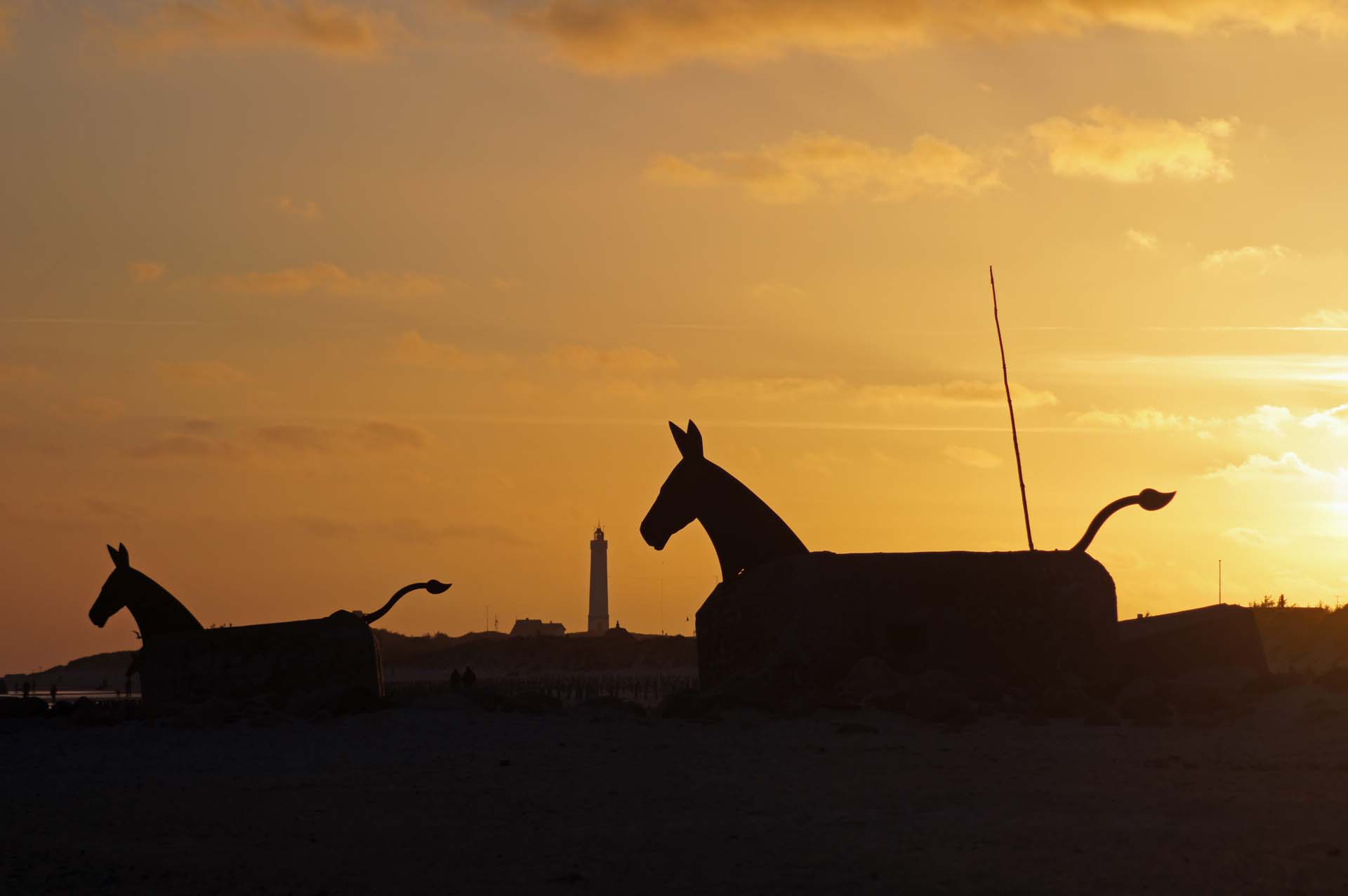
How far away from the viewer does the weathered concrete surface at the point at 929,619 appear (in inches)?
813

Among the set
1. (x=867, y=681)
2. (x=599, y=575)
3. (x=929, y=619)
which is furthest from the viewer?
(x=599, y=575)

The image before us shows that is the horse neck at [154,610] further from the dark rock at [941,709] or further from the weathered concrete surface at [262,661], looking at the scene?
the dark rock at [941,709]

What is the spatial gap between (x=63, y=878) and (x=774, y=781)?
6185 millimetres

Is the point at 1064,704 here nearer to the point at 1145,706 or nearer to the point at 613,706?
the point at 1145,706

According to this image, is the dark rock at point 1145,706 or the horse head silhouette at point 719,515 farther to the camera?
the horse head silhouette at point 719,515

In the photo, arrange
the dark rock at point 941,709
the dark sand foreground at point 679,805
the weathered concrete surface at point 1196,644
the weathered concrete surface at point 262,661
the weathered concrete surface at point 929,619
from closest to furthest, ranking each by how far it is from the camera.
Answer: the dark sand foreground at point 679,805 < the dark rock at point 941,709 < the weathered concrete surface at point 929,619 < the weathered concrete surface at point 262,661 < the weathered concrete surface at point 1196,644

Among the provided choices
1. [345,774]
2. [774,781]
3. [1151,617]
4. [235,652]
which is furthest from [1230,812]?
[235,652]

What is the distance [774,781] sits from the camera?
1405 centimetres

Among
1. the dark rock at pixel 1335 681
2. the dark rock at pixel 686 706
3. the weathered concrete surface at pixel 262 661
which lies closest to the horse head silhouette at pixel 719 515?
the dark rock at pixel 686 706

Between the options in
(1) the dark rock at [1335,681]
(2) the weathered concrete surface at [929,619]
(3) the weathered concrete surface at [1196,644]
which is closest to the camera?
(1) the dark rock at [1335,681]

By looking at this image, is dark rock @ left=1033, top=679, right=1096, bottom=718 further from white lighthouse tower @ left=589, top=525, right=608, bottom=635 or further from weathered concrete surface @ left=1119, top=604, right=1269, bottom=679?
white lighthouse tower @ left=589, top=525, right=608, bottom=635

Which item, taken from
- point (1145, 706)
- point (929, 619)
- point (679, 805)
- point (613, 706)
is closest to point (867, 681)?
point (929, 619)

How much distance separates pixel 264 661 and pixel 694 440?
6.75 m

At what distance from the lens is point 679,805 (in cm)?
1275
